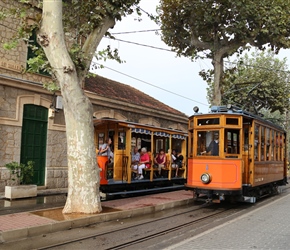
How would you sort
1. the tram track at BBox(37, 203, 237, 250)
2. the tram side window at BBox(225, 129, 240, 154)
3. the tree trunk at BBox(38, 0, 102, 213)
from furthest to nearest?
1. the tram side window at BBox(225, 129, 240, 154)
2. the tree trunk at BBox(38, 0, 102, 213)
3. the tram track at BBox(37, 203, 237, 250)

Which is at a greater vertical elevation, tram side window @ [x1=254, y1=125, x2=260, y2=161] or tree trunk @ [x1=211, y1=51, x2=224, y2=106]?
tree trunk @ [x1=211, y1=51, x2=224, y2=106]

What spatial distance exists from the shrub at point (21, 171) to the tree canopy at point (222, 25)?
29.5 feet

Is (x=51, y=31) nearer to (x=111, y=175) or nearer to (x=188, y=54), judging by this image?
(x=111, y=175)

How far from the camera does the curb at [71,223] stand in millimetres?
6570

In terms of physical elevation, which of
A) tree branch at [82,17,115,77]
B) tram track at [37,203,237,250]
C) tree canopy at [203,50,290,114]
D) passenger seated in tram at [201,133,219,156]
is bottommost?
tram track at [37,203,237,250]

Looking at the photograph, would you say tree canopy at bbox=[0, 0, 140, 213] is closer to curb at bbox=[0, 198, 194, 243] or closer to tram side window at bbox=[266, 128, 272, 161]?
curb at bbox=[0, 198, 194, 243]

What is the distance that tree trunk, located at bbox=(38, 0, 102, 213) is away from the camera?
8.41 m

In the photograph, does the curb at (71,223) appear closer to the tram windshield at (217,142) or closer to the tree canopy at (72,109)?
the tree canopy at (72,109)

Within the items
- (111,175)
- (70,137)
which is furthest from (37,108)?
(70,137)

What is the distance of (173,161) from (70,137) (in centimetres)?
771

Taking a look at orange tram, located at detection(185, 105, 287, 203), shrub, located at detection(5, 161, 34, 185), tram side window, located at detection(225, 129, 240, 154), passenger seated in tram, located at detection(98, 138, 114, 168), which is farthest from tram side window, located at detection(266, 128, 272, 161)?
shrub, located at detection(5, 161, 34, 185)

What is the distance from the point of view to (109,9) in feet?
30.9

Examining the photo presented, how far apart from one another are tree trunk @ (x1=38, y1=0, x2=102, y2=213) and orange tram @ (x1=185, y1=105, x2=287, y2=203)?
3765 mm

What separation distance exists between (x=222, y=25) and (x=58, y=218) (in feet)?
39.7
